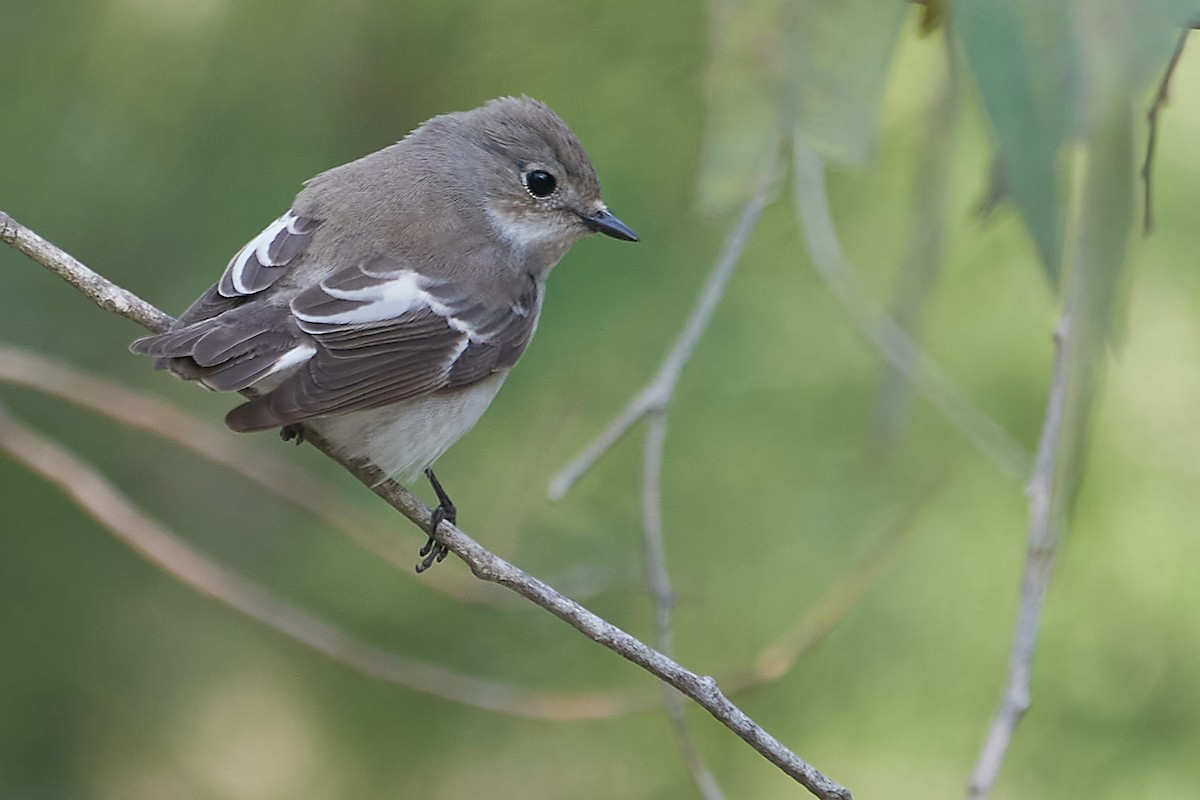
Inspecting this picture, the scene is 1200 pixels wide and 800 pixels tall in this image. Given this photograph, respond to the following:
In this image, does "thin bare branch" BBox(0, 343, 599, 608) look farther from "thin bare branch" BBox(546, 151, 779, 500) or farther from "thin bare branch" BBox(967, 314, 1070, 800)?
"thin bare branch" BBox(967, 314, 1070, 800)

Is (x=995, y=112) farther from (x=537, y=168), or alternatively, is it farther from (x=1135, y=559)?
(x=1135, y=559)

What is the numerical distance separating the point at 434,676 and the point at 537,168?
103cm

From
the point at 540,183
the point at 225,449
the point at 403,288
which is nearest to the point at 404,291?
the point at 403,288

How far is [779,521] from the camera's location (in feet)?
8.54

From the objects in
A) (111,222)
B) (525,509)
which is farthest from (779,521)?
(111,222)

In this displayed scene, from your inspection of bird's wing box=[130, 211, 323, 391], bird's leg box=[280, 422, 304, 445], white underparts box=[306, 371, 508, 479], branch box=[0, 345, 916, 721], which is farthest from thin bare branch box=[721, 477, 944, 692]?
bird's wing box=[130, 211, 323, 391]

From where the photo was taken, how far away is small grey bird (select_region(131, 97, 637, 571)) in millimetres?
1766

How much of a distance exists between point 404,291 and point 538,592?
690 millimetres

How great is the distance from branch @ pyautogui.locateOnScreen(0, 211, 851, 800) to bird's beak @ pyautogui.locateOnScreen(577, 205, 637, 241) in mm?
704

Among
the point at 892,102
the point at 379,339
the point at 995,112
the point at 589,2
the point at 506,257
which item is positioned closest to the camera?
the point at 995,112

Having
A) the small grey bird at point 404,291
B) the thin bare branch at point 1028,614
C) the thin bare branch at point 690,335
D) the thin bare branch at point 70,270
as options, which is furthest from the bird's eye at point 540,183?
the thin bare branch at point 1028,614

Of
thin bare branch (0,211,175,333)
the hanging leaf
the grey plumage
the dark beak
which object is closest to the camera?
the hanging leaf

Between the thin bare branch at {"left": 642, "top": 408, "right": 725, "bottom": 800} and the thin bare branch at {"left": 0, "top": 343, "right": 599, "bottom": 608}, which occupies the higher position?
the thin bare branch at {"left": 642, "top": 408, "right": 725, "bottom": 800}

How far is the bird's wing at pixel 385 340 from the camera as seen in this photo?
5.82 ft
